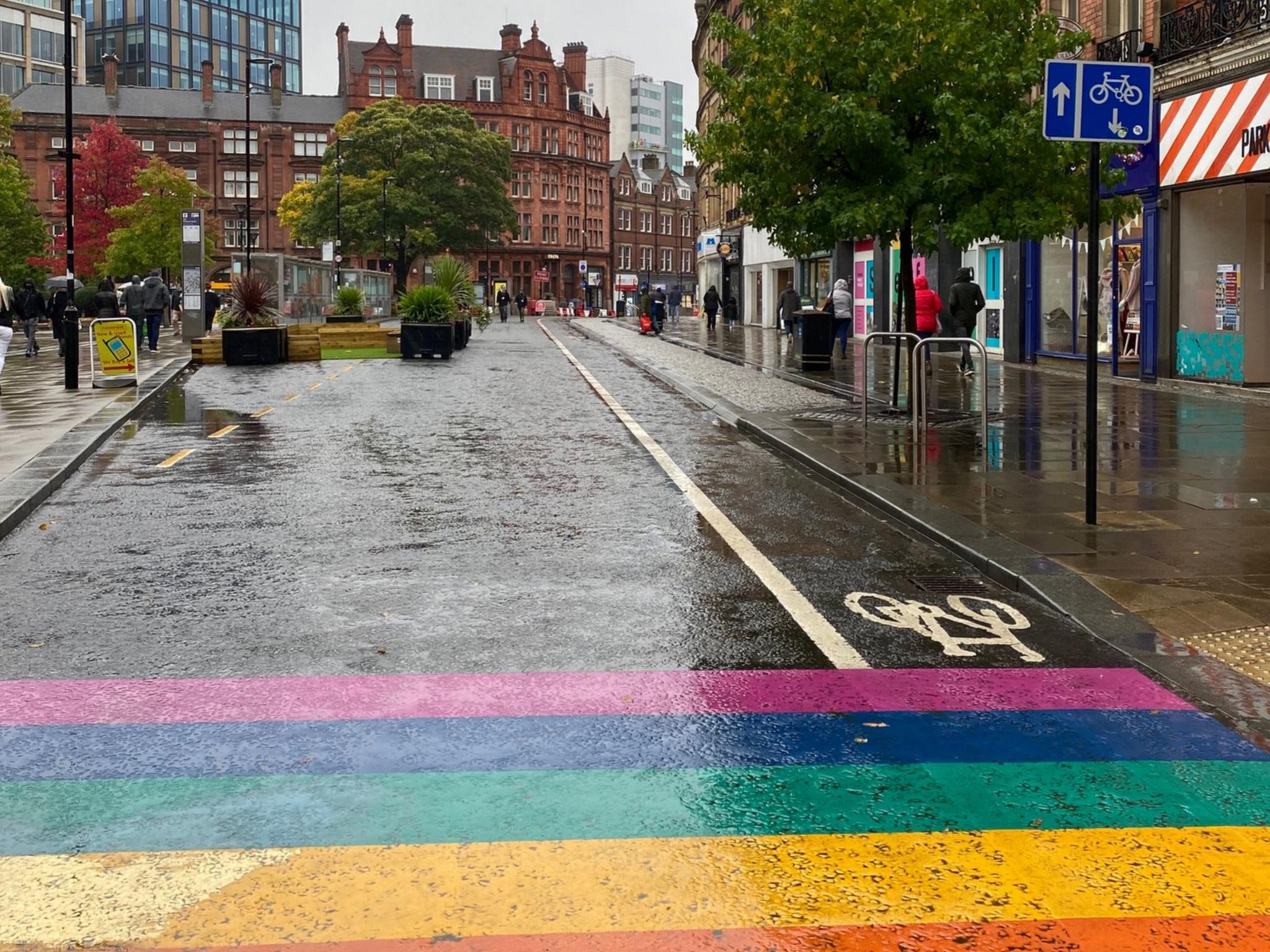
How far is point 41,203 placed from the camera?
119 meters

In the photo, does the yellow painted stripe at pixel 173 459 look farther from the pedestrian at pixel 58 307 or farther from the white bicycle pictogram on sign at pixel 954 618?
the pedestrian at pixel 58 307

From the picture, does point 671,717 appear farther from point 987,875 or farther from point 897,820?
point 987,875

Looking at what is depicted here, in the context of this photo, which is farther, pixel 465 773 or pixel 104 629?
pixel 104 629

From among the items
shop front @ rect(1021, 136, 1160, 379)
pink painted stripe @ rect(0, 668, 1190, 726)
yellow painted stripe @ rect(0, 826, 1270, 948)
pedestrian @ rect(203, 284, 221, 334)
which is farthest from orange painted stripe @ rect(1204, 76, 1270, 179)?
pedestrian @ rect(203, 284, 221, 334)

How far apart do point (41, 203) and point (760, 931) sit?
12646 centimetres

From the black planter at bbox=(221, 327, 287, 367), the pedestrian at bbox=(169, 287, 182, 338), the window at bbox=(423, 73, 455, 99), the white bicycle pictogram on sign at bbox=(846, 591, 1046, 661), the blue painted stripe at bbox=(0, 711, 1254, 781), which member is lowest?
the blue painted stripe at bbox=(0, 711, 1254, 781)

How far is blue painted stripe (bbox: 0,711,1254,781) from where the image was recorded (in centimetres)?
488

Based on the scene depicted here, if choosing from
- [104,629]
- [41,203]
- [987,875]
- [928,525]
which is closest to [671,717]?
[987,875]

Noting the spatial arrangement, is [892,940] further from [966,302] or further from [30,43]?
[30,43]

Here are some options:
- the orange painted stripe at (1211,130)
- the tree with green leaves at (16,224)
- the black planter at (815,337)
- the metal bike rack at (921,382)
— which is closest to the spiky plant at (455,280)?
the black planter at (815,337)

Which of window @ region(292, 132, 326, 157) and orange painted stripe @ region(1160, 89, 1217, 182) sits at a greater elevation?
window @ region(292, 132, 326, 157)

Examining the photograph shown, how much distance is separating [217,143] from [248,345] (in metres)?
98.2

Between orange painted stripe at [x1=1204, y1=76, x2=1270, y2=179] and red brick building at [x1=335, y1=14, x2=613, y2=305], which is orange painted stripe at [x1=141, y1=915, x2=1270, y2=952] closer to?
orange painted stripe at [x1=1204, y1=76, x2=1270, y2=179]

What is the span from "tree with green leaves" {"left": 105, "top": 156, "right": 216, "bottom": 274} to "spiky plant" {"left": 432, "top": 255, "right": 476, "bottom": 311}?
3791cm
